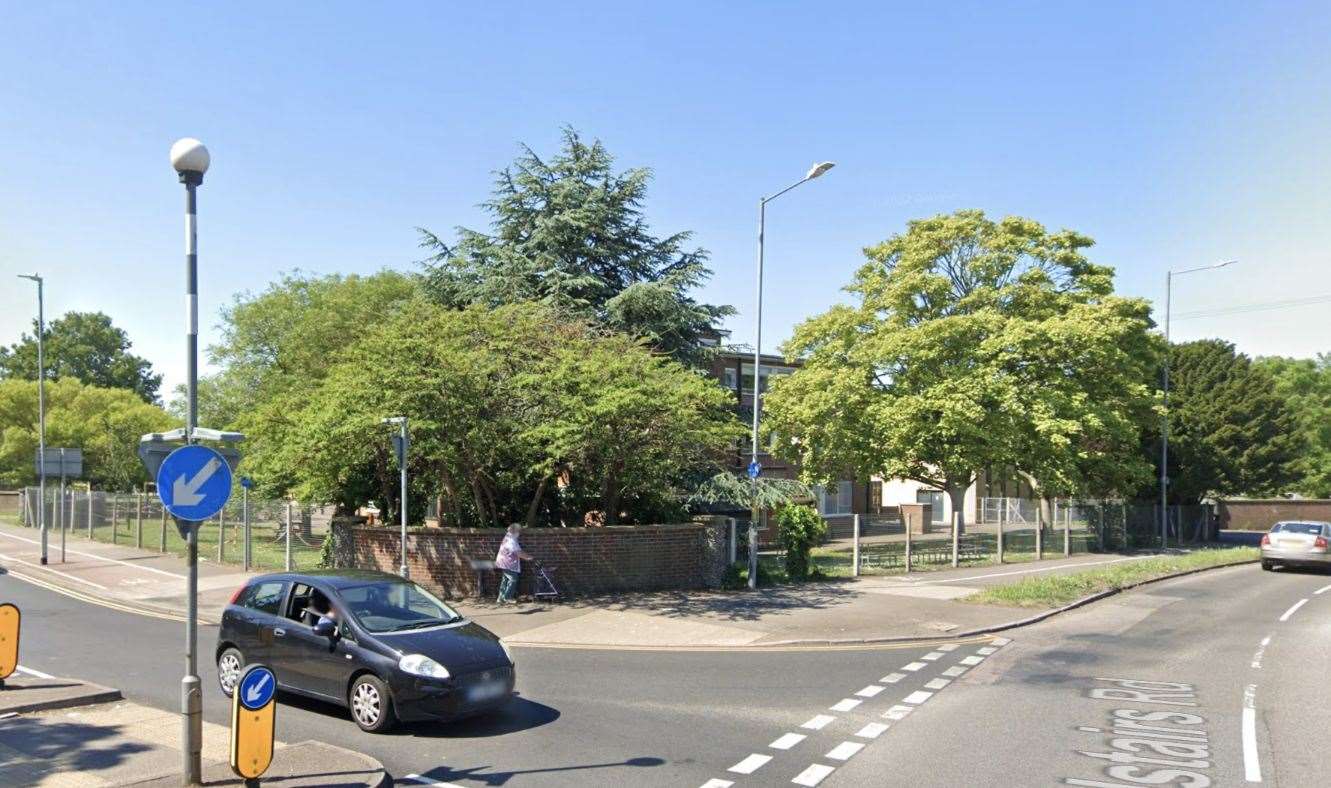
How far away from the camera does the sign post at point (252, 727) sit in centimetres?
659

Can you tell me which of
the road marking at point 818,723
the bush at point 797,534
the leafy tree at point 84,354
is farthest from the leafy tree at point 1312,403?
the leafy tree at point 84,354

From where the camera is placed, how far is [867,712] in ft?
32.5

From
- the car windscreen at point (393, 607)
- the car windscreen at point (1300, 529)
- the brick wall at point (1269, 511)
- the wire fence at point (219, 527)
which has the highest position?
the car windscreen at point (393, 607)

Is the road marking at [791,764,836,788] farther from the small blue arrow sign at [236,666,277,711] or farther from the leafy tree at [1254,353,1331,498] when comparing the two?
the leafy tree at [1254,353,1331,498]

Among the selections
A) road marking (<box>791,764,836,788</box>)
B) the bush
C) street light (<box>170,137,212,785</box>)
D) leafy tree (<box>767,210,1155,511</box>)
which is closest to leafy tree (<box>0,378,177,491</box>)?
leafy tree (<box>767,210,1155,511</box>)

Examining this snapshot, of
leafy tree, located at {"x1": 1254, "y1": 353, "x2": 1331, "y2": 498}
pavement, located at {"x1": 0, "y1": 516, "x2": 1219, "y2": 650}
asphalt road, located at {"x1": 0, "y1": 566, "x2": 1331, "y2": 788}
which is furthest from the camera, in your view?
leafy tree, located at {"x1": 1254, "y1": 353, "x2": 1331, "y2": 498}

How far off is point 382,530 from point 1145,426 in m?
29.9

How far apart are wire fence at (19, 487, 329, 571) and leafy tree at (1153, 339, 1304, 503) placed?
3509 cm

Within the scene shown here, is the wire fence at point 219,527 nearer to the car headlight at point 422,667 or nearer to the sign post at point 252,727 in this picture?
the car headlight at point 422,667

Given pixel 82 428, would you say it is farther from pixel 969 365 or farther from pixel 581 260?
pixel 969 365

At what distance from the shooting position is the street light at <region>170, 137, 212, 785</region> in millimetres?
6895

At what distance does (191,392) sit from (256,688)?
2.24m

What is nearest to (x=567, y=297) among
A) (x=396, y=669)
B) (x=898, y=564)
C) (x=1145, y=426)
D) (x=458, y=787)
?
(x=898, y=564)

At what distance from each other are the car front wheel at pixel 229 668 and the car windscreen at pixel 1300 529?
26.9 metres
